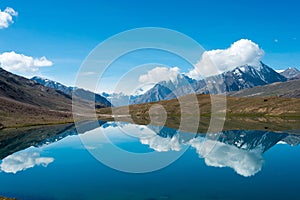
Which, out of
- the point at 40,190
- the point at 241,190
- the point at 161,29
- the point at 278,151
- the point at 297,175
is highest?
the point at 161,29

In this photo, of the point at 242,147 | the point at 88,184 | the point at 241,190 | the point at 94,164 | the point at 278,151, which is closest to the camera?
the point at 241,190

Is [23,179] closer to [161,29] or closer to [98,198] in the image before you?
[98,198]

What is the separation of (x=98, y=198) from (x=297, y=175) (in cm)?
3283

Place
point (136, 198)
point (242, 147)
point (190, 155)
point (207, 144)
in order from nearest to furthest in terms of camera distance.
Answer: point (136, 198) < point (190, 155) < point (242, 147) < point (207, 144)

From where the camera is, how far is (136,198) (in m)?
36.6

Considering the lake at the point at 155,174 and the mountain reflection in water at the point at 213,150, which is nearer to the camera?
the lake at the point at 155,174

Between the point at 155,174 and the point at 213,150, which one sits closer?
the point at 155,174

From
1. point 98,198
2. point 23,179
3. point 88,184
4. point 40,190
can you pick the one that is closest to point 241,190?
point 98,198

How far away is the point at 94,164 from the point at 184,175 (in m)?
20.3

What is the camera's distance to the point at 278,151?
242 feet

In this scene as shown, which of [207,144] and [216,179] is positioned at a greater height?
[207,144]

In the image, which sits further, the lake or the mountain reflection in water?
the mountain reflection in water

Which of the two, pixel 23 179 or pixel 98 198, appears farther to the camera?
pixel 23 179

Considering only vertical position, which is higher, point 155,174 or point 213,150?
point 213,150
